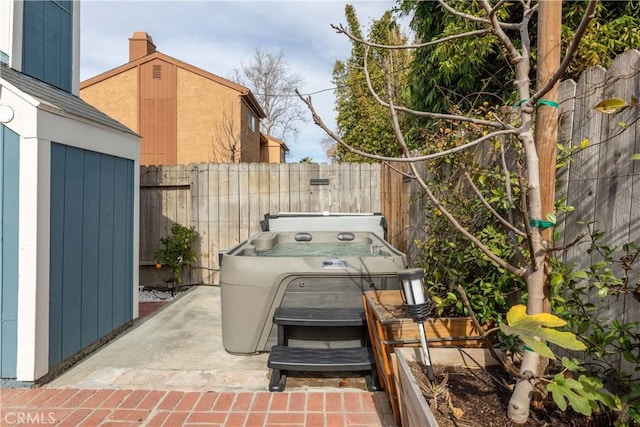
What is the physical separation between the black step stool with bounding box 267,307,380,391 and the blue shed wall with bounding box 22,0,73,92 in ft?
9.08

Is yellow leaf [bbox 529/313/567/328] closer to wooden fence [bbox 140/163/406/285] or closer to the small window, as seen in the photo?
wooden fence [bbox 140/163/406/285]

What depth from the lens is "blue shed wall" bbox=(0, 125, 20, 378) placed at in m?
2.46

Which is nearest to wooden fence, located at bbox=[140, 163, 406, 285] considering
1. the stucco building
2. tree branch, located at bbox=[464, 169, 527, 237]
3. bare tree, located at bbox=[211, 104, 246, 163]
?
tree branch, located at bbox=[464, 169, 527, 237]

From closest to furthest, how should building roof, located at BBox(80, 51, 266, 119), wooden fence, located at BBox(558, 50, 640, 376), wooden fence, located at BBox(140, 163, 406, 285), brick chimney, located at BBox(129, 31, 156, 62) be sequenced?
wooden fence, located at BBox(558, 50, 640, 376) < wooden fence, located at BBox(140, 163, 406, 285) < building roof, located at BBox(80, 51, 266, 119) < brick chimney, located at BBox(129, 31, 156, 62)

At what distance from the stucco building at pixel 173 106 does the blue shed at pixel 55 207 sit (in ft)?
25.9

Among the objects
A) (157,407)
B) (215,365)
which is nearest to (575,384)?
(157,407)

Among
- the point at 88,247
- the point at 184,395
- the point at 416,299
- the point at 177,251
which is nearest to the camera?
the point at 416,299

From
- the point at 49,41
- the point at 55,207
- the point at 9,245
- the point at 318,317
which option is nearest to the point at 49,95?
the point at 49,41

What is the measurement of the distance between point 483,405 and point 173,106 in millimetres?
11715

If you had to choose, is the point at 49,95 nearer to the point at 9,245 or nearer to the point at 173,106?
the point at 9,245

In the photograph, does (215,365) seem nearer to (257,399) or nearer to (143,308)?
(257,399)

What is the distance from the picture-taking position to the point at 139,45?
12.1 metres

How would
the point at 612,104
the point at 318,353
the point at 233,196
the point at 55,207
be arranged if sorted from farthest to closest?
the point at 233,196 < the point at 55,207 < the point at 318,353 < the point at 612,104

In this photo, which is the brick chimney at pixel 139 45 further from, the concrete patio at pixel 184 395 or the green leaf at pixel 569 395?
the green leaf at pixel 569 395
